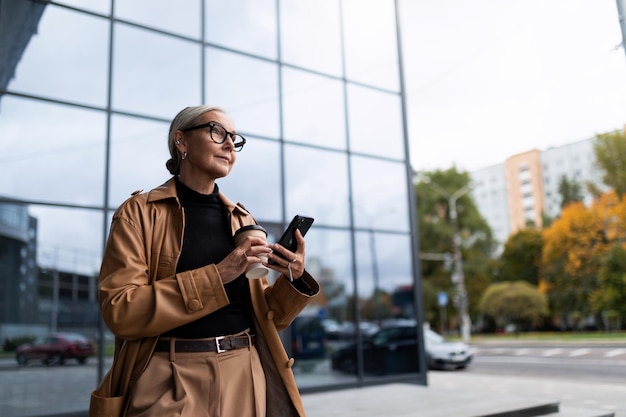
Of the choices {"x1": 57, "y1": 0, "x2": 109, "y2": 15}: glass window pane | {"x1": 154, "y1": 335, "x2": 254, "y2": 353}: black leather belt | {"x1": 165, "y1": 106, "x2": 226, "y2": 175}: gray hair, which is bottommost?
{"x1": 154, "y1": 335, "x2": 254, "y2": 353}: black leather belt

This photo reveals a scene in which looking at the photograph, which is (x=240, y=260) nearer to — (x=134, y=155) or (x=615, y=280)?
(x=134, y=155)

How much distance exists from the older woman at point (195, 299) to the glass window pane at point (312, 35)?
7383 mm

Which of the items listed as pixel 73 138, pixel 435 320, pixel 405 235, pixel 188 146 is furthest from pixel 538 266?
pixel 188 146

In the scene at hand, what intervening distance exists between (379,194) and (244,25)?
12.2ft

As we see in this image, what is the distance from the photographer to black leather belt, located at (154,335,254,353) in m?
1.38

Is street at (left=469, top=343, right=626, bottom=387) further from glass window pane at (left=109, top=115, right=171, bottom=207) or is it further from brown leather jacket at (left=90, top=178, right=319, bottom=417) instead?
brown leather jacket at (left=90, top=178, right=319, bottom=417)

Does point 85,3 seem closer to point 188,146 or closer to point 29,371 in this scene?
point 29,371

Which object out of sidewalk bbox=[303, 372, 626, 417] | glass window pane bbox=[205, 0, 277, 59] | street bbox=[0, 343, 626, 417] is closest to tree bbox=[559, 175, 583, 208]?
street bbox=[0, 343, 626, 417]

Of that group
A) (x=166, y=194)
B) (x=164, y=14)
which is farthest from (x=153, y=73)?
(x=166, y=194)

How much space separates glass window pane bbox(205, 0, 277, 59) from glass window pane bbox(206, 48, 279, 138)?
22 cm

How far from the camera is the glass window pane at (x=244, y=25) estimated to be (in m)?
7.89

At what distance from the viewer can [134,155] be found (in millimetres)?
6855

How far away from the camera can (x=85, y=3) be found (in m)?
6.81

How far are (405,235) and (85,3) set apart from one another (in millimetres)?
6369
